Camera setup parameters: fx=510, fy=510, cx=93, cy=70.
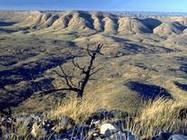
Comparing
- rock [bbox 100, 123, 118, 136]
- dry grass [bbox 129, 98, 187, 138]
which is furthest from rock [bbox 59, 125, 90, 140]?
dry grass [bbox 129, 98, 187, 138]


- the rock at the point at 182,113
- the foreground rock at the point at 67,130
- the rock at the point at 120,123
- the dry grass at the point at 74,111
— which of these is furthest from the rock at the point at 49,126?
the rock at the point at 182,113

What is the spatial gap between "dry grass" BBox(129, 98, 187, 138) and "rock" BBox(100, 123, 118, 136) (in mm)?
378

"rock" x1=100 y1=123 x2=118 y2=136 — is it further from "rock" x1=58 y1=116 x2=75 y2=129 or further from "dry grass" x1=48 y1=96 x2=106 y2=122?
"dry grass" x1=48 y1=96 x2=106 y2=122

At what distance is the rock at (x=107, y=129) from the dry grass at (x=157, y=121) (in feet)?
1.24

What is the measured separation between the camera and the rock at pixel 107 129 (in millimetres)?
7098

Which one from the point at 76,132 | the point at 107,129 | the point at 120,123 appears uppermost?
the point at 107,129

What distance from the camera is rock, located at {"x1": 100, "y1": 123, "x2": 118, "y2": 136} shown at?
7.10 m

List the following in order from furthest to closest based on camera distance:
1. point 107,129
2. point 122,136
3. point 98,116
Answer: point 98,116 → point 107,129 → point 122,136

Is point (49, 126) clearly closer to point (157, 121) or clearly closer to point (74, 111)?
point (74, 111)

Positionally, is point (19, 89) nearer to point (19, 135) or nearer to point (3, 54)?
point (3, 54)

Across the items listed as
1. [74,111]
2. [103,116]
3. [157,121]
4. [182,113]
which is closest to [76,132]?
[74,111]

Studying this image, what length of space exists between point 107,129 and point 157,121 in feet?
4.44

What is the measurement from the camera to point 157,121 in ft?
27.1

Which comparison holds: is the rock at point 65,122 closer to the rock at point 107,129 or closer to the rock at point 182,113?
the rock at point 107,129
